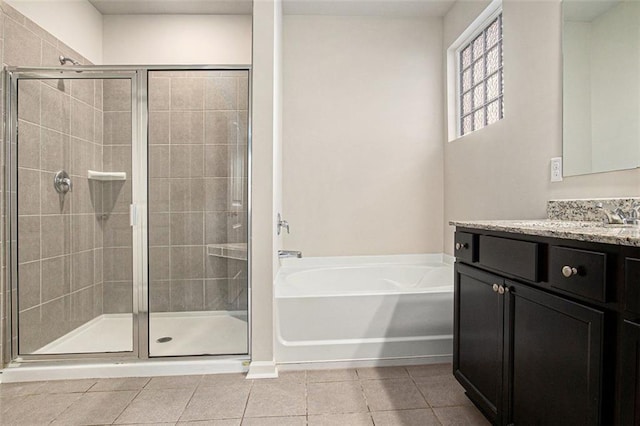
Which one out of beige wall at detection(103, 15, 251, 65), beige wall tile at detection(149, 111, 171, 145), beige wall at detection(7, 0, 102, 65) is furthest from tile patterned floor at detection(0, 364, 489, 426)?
beige wall at detection(103, 15, 251, 65)

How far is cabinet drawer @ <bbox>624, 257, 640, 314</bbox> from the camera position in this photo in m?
0.84

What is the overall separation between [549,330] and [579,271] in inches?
9.0

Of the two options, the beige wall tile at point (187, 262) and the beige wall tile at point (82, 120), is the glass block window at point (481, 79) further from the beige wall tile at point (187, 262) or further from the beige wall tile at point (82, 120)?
the beige wall tile at point (82, 120)

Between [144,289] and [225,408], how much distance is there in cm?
94

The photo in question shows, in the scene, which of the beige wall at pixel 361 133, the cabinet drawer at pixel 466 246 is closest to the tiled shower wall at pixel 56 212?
the beige wall at pixel 361 133

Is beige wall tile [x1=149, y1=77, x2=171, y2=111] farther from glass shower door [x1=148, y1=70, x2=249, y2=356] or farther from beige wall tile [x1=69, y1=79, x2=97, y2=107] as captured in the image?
beige wall tile [x1=69, y1=79, x2=97, y2=107]

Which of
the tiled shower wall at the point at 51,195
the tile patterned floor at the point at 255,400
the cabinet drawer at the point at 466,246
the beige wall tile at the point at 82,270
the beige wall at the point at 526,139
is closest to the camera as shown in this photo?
the cabinet drawer at the point at 466,246

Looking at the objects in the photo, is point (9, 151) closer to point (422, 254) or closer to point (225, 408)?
point (225, 408)

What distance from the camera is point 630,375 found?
86cm

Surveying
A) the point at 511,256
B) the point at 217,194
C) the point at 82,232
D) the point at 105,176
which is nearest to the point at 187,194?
the point at 217,194

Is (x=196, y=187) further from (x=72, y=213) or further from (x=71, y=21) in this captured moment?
(x=71, y=21)

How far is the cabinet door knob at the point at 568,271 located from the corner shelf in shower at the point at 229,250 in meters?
1.69

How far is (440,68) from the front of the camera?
320 cm

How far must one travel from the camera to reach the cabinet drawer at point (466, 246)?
61.4 inches
